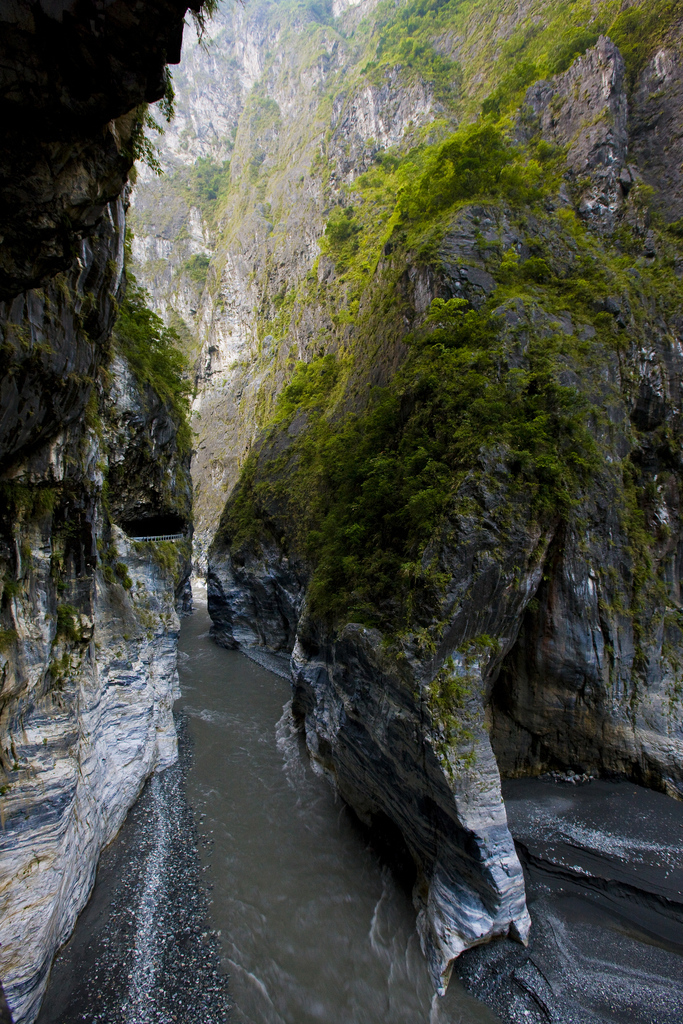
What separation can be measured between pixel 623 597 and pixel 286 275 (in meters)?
40.1

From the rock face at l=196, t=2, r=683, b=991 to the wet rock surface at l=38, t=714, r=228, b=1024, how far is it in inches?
156

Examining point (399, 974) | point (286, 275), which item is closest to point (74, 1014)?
point (399, 974)

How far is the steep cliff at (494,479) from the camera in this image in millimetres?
8688

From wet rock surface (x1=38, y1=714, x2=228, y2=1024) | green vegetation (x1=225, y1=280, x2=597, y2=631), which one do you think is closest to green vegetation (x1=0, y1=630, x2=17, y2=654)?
wet rock surface (x1=38, y1=714, x2=228, y2=1024)

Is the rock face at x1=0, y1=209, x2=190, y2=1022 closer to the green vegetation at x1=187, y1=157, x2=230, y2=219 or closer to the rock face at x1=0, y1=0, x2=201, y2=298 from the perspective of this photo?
the rock face at x1=0, y1=0, x2=201, y2=298

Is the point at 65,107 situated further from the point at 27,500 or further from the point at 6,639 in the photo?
the point at 6,639

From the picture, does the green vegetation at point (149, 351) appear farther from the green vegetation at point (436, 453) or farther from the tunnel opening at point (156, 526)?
the green vegetation at point (436, 453)

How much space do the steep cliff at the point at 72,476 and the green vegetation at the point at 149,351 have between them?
74mm

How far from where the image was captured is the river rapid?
6.82 metres

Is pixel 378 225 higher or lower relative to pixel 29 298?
higher

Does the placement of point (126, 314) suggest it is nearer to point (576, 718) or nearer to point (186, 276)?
point (576, 718)

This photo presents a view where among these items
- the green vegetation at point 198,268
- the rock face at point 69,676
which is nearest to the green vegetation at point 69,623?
the rock face at point 69,676

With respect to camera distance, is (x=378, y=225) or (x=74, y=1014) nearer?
(x=74, y=1014)

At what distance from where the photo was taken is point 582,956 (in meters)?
7.52
